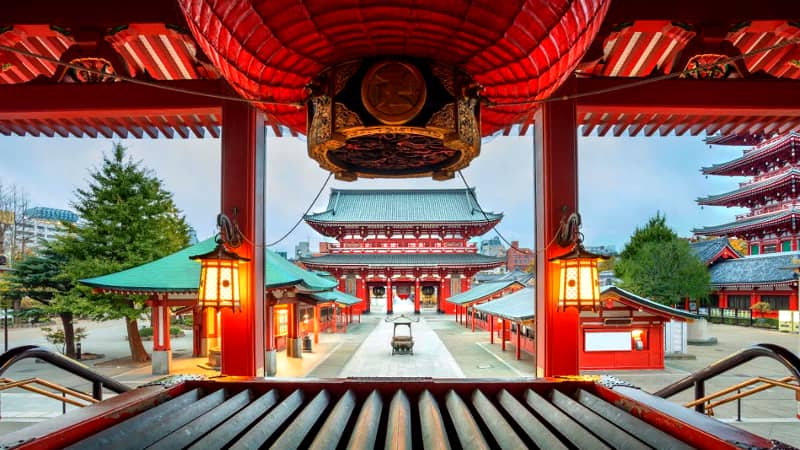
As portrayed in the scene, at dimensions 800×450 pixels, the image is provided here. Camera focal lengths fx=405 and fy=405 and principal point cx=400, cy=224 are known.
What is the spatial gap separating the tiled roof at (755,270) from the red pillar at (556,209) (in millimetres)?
17120

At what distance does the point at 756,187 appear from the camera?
16906 mm

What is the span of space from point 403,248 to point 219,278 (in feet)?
60.3

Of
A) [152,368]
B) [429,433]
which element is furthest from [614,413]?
[152,368]

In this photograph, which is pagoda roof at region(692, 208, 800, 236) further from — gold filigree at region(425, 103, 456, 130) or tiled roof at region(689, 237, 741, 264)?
gold filigree at region(425, 103, 456, 130)

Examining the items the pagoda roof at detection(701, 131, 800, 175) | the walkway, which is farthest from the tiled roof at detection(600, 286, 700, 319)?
the pagoda roof at detection(701, 131, 800, 175)

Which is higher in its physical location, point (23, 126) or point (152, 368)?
point (23, 126)

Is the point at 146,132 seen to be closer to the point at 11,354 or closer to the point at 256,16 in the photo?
the point at 11,354

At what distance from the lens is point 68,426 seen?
4.92ft

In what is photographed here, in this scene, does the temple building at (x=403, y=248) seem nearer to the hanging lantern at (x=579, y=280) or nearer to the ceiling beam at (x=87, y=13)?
the hanging lantern at (x=579, y=280)

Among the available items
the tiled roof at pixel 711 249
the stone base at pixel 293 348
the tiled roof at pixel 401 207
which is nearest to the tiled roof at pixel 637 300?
the stone base at pixel 293 348

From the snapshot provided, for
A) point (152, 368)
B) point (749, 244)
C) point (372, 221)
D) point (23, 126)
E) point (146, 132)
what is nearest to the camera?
point (23, 126)

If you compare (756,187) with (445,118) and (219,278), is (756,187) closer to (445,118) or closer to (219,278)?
(445,118)

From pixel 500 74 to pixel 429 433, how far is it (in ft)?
5.08

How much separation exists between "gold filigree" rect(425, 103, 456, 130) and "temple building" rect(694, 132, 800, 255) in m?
19.4
